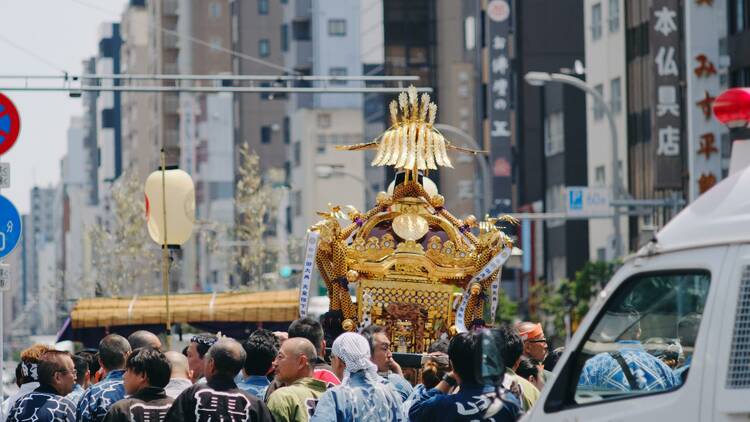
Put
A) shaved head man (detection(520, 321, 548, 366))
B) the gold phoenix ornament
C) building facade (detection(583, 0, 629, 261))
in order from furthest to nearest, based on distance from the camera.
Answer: building facade (detection(583, 0, 629, 261)) → the gold phoenix ornament → shaved head man (detection(520, 321, 548, 366))

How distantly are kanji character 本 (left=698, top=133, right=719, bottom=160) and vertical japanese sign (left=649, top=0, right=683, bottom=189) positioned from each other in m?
3.10

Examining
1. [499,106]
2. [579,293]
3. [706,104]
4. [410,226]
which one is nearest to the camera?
[410,226]

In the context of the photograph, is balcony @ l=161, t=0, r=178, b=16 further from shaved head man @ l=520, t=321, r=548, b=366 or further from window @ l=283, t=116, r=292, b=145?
shaved head man @ l=520, t=321, r=548, b=366

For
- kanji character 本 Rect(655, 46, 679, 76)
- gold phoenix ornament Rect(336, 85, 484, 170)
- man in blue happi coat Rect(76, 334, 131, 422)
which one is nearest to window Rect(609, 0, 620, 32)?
kanji character 本 Rect(655, 46, 679, 76)

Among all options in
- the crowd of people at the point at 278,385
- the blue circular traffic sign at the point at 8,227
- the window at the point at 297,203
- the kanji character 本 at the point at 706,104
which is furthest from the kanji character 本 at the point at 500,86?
the crowd of people at the point at 278,385

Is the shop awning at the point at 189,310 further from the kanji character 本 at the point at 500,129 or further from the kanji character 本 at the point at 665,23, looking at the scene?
the kanji character 本 at the point at 500,129

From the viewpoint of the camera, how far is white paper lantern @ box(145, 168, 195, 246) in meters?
19.1

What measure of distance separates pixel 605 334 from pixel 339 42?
87868 mm

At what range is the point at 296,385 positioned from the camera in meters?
9.72

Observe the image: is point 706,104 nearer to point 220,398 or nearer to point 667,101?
point 667,101

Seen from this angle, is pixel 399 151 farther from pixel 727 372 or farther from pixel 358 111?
pixel 358 111

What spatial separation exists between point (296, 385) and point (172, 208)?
9.80m

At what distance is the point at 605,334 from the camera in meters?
7.25

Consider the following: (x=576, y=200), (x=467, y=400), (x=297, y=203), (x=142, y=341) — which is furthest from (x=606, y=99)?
(x=467, y=400)
